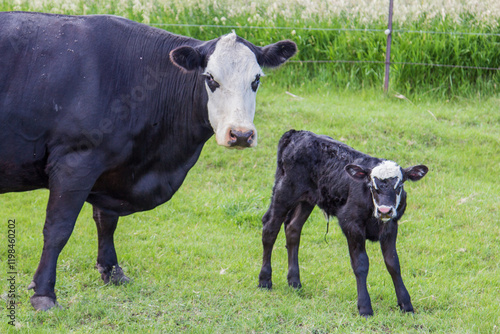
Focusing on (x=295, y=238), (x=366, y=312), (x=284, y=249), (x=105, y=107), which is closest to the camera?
(x=105, y=107)

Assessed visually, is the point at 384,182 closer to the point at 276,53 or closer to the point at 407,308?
the point at 407,308

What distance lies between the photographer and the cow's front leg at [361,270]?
5.81 meters

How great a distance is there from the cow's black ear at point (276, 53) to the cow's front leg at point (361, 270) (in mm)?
1711

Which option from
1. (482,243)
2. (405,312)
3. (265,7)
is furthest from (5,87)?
(265,7)

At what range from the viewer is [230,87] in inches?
216

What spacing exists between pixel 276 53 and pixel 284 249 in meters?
2.53

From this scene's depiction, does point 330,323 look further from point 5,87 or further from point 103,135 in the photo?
point 5,87

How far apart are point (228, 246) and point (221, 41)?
107 inches

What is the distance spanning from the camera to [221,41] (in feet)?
18.6

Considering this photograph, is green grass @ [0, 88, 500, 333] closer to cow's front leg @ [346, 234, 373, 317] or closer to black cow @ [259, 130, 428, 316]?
cow's front leg @ [346, 234, 373, 317]

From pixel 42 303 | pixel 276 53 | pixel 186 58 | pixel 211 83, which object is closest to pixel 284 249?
pixel 276 53

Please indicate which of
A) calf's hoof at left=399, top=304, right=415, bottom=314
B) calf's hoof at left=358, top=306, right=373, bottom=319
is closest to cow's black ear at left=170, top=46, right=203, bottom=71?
calf's hoof at left=358, top=306, right=373, bottom=319

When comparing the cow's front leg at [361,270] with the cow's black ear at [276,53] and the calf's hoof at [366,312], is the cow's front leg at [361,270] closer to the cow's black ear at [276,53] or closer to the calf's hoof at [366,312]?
the calf's hoof at [366,312]

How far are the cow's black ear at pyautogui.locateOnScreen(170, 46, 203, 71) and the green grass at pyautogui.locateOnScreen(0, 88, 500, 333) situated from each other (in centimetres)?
212
